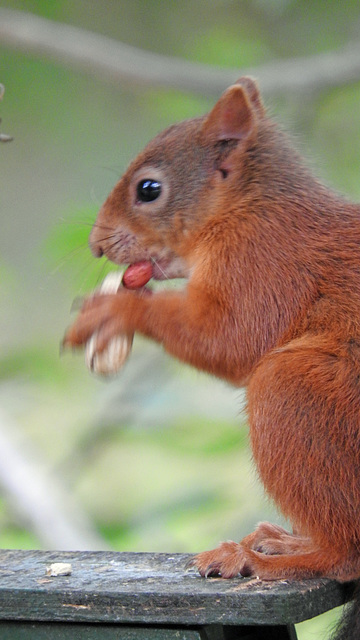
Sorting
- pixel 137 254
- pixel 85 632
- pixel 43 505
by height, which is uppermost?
pixel 137 254

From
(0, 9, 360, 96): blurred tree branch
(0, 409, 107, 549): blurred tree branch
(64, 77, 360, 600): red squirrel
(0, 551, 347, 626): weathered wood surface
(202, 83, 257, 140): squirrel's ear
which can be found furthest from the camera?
(0, 9, 360, 96): blurred tree branch

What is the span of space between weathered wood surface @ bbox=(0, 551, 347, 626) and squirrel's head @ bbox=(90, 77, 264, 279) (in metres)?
0.73

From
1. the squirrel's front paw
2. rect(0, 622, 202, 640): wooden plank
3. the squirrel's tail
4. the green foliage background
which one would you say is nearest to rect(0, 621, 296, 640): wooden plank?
rect(0, 622, 202, 640): wooden plank

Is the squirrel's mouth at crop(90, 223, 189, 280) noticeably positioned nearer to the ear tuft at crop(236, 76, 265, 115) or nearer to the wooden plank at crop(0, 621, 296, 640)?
the ear tuft at crop(236, 76, 265, 115)

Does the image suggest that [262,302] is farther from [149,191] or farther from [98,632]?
[98,632]

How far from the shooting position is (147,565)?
1.77 meters

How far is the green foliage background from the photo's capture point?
2969 mm

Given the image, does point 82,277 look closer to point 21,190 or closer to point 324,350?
point 324,350

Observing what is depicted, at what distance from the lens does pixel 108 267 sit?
8.25 ft

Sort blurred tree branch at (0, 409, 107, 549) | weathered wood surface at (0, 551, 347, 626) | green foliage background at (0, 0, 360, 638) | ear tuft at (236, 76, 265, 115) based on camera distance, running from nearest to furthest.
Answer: weathered wood surface at (0, 551, 347, 626) → ear tuft at (236, 76, 265, 115) → blurred tree branch at (0, 409, 107, 549) → green foliage background at (0, 0, 360, 638)

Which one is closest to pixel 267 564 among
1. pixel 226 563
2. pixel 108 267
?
pixel 226 563

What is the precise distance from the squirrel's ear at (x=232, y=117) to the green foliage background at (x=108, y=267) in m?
0.25

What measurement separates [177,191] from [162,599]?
38.6 inches

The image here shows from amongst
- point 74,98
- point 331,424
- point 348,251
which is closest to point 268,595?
point 331,424
